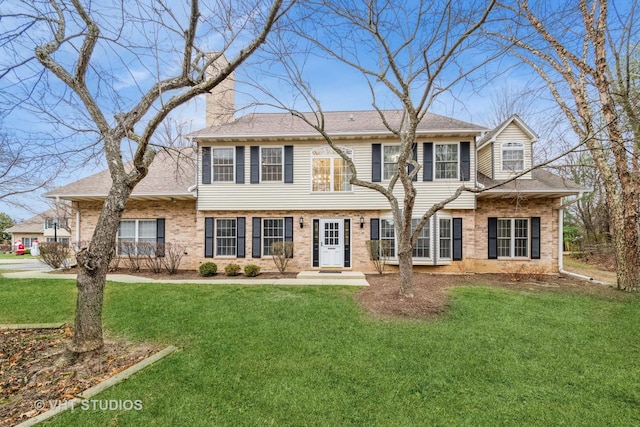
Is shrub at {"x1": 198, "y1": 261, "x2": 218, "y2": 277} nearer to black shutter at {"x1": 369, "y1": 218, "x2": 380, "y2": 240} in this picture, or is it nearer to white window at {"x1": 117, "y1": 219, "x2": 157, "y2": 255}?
white window at {"x1": 117, "y1": 219, "x2": 157, "y2": 255}

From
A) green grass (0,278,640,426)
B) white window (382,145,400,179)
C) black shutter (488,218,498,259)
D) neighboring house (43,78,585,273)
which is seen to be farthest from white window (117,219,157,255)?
black shutter (488,218,498,259)

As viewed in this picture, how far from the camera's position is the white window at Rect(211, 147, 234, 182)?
11805mm

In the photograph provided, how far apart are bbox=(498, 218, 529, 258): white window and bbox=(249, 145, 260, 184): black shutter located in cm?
970

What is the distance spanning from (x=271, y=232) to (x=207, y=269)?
273cm

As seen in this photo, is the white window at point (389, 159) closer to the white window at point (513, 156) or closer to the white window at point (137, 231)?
the white window at point (513, 156)

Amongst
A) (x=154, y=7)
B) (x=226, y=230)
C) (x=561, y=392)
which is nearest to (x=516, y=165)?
(x=561, y=392)

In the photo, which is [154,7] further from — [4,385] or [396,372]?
[396,372]

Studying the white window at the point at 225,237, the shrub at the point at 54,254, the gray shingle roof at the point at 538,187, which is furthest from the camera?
the shrub at the point at 54,254

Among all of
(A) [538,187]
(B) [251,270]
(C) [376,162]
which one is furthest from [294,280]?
(A) [538,187]

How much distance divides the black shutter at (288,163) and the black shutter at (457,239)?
6494 millimetres

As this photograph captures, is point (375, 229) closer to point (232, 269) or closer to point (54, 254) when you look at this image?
point (232, 269)

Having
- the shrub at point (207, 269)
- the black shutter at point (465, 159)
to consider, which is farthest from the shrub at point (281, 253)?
the black shutter at point (465, 159)

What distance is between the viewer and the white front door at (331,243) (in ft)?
38.3

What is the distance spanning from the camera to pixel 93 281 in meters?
4.25
